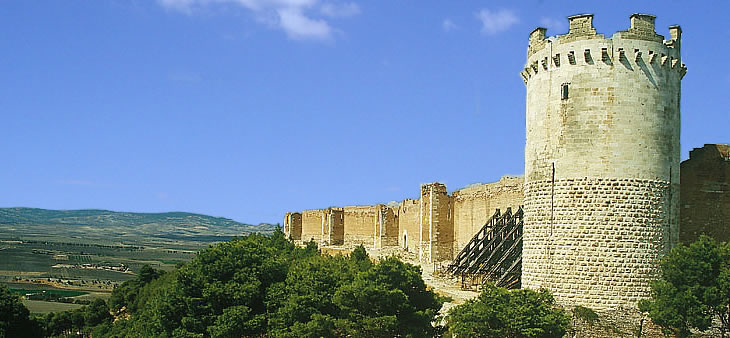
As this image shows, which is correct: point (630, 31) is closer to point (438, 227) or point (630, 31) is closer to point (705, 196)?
point (705, 196)

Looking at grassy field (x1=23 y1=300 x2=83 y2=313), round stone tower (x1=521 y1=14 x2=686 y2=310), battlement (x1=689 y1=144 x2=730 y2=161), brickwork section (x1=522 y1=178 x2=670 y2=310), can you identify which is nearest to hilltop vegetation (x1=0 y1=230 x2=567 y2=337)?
brickwork section (x1=522 y1=178 x2=670 y2=310)

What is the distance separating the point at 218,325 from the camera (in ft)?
64.2

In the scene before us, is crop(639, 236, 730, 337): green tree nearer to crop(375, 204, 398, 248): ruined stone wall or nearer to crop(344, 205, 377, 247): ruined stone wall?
crop(375, 204, 398, 248): ruined stone wall

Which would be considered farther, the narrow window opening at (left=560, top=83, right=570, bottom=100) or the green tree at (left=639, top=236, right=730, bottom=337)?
the narrow window opening at (left=560, top=83, right=570, bottom=100)

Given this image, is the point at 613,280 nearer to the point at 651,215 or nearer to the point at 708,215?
the point at 651,215

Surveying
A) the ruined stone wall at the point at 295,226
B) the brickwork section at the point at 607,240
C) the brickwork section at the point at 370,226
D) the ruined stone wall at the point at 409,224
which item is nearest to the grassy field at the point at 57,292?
the ruined stone wall at the point at 295,226

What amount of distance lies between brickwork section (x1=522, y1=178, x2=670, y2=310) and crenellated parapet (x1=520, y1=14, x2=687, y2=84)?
286cm

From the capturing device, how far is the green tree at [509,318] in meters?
16.0

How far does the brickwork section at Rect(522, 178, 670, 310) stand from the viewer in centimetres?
1784

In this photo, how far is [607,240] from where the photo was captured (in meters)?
17.9

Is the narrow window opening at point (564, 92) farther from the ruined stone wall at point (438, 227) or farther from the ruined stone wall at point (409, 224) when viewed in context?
the ruined stone wall at point (409, 224)

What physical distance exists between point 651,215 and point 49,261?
134m

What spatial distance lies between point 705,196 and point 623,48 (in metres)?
5.99

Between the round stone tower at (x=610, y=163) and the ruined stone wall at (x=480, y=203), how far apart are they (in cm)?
770
